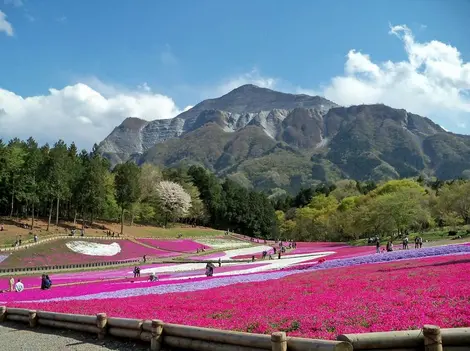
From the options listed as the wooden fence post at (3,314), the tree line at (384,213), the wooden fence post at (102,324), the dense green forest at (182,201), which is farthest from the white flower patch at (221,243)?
the wooden fence post at (102,324)

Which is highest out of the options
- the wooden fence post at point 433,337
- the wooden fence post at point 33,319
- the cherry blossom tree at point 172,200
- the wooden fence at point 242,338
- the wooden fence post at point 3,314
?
the cherry blossom tree at point 172,200

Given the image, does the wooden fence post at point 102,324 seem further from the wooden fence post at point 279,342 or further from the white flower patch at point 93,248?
the white flower patch at point 93,248

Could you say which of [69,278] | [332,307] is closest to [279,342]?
[332,307]

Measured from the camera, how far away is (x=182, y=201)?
135 meters

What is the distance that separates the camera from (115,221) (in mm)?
123000

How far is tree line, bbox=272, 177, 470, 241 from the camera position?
90.4 metres

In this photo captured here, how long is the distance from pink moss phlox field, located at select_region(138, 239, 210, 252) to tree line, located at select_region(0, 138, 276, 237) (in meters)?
11.5

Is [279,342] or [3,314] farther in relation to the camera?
[3,314]

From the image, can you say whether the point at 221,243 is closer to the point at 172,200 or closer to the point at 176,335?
the point at 172,200

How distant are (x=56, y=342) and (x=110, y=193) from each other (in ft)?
353

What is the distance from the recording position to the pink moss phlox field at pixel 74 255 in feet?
203

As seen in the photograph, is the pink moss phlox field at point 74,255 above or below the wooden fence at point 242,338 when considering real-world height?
below

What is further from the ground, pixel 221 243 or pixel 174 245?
pixel 174 245

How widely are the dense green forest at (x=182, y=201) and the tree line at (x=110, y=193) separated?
0.21 meters
